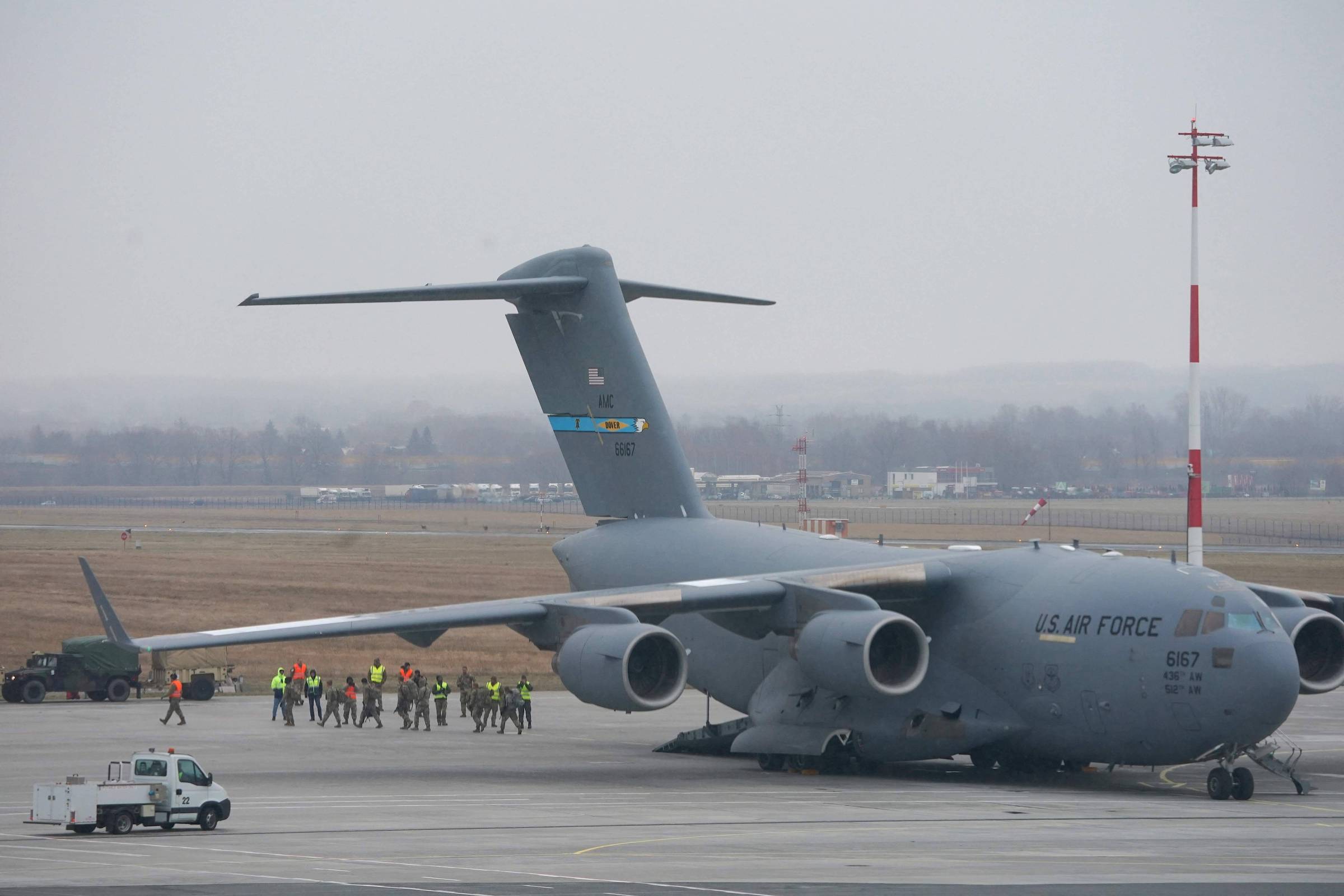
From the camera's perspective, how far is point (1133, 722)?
19.7 m

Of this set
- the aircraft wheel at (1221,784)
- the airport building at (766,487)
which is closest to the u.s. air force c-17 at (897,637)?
the aircraft wheel at (1221,784)

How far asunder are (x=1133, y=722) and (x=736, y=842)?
638 cm

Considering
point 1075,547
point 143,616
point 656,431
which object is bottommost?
point 143,616

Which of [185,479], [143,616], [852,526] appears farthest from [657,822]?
[185,479]

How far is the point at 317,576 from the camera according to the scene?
62.3 metres

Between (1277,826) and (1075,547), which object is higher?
(1075,547)

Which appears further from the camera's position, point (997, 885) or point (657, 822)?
point (657, 822)

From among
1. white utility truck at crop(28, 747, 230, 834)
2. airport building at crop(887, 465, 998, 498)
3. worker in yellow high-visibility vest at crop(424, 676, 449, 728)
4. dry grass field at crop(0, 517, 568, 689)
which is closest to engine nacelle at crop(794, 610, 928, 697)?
white utility truck at crop(28, 747, 230, 834)

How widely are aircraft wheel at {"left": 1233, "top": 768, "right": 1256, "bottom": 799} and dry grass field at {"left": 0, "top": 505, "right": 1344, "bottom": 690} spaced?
22683 millimetres

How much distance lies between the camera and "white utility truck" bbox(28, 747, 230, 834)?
16.8 metres

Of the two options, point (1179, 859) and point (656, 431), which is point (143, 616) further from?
point (1179, 859)

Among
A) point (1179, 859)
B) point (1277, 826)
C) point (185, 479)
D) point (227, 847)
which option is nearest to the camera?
point (1179, 859)

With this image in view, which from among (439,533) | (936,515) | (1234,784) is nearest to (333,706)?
(1234,784)

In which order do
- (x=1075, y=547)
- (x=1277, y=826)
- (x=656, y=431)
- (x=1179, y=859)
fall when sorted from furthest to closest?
(x=656, y=431) → (x=1075, y=547) → (x=1277, y=826) → (x=1179, y=859)
